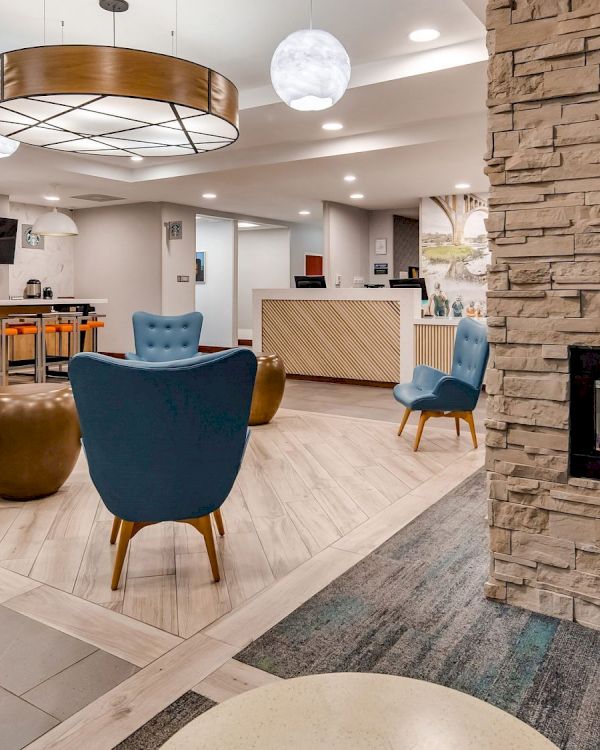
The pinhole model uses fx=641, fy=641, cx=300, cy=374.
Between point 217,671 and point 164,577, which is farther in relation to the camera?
point 164,577

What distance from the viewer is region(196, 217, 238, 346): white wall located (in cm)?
1305

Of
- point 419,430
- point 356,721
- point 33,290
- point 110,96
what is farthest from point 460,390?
point 33,290

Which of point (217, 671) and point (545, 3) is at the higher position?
point (545, 3)

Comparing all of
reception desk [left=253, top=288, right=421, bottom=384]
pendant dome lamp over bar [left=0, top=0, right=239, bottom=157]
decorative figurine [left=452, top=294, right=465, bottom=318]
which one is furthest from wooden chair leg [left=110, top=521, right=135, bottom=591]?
decorative figurine [left=452, top=294, right=465, bottom=318]

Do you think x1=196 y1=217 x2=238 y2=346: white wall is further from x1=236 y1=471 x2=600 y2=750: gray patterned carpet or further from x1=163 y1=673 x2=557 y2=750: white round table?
x1=163 y1=673 x2=557 y2=750: white round table

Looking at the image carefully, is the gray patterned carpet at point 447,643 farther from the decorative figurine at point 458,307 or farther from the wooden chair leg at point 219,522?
the decorative figurine at point 458,307

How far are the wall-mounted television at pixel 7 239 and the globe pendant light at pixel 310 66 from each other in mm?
7932

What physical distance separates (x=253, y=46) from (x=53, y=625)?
430 cm

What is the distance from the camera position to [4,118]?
3.93m

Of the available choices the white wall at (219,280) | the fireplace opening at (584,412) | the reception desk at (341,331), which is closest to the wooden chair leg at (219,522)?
the fireplace opening at (584,412)

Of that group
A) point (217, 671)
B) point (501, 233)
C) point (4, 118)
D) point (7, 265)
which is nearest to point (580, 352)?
point (501, 233)

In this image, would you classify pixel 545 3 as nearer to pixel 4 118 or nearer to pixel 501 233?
pixel 501 233

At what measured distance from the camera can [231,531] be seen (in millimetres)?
3158

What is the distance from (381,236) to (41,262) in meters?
6.36
